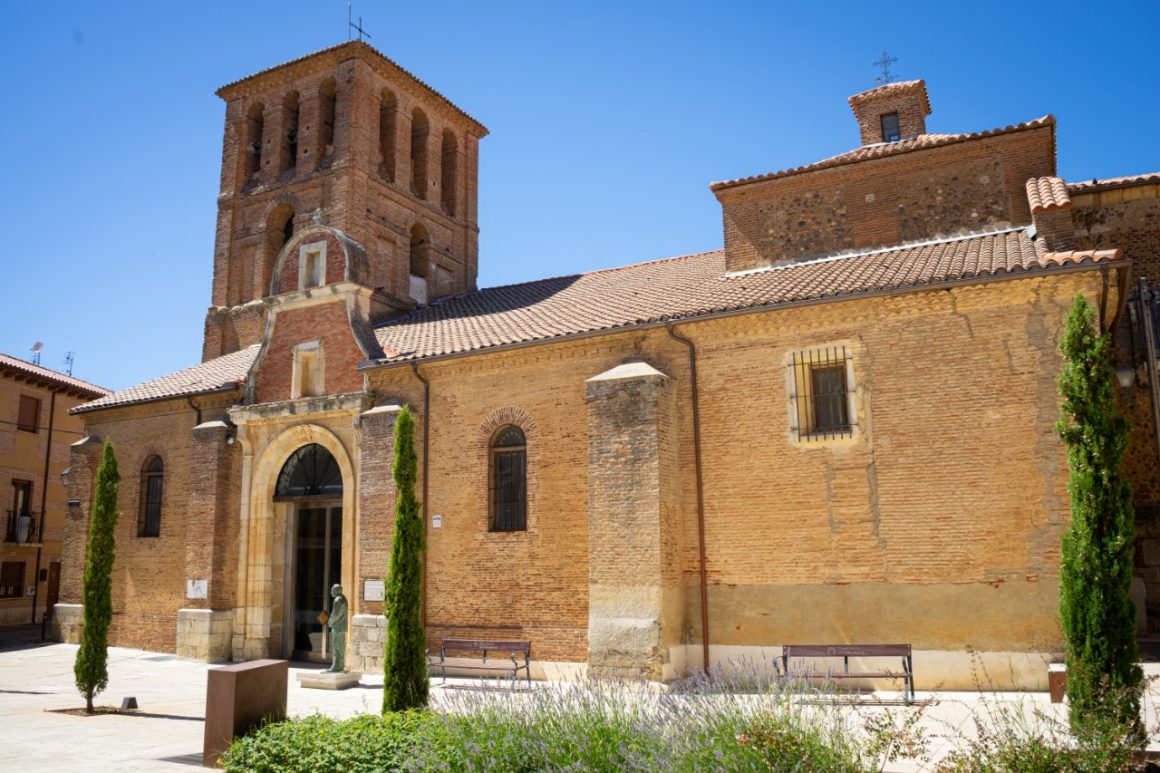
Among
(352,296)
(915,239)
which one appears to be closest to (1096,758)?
(915,239)

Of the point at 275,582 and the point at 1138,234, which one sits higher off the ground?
the point at 1138,234

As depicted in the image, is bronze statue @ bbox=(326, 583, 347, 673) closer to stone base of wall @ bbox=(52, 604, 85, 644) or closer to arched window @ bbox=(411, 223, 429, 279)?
stone base of wall @ bbox=(52, 604, 85, 644)

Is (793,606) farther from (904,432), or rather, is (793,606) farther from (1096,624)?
(1096,624)

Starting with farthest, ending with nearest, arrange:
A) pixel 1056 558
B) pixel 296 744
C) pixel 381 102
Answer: pixel 381 102 < pixel 1056 558 < pixel 296 744

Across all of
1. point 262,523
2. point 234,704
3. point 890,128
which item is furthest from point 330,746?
point 890,128

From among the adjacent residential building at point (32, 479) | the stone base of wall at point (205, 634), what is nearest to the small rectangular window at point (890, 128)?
the stone base of wall at point (205, 634)

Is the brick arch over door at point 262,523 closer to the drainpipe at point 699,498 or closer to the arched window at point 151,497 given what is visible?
the arched window at point 151,497

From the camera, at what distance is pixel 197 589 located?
17.9 m

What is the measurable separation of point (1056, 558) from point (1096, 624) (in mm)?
3501

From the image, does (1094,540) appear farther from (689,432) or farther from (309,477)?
(309,477)

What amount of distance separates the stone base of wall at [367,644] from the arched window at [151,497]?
680 centimetres

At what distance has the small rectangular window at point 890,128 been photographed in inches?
774

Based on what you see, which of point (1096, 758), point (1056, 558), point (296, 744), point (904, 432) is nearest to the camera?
point (1096, 758)

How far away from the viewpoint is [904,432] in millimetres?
12508
